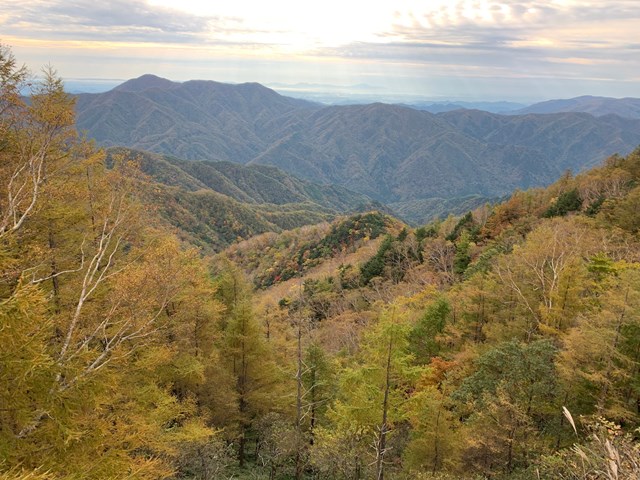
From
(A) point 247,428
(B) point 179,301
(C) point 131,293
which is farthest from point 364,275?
(C) point 131,293

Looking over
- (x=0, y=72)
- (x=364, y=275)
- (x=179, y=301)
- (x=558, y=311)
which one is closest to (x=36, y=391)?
(x=0, y=72)

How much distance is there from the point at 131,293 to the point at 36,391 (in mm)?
6639

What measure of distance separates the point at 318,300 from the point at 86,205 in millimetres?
49038

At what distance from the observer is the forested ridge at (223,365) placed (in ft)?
24.6

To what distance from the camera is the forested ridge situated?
750 centimetres

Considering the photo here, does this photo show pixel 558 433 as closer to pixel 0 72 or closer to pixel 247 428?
pixel 247 428

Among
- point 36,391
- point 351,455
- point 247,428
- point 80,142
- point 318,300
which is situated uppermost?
point 80,142

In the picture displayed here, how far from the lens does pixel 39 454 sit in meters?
7.37

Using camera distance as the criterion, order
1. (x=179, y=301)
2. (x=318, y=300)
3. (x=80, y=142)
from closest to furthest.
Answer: (x=80, y=142), (x=179, y=301), (x=318, y=300)

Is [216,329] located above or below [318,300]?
above

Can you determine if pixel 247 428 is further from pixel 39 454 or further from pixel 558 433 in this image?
pixel 39 454

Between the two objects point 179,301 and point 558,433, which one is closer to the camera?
point 558,433

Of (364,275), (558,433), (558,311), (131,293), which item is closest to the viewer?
(131,293)

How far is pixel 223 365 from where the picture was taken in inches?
893
